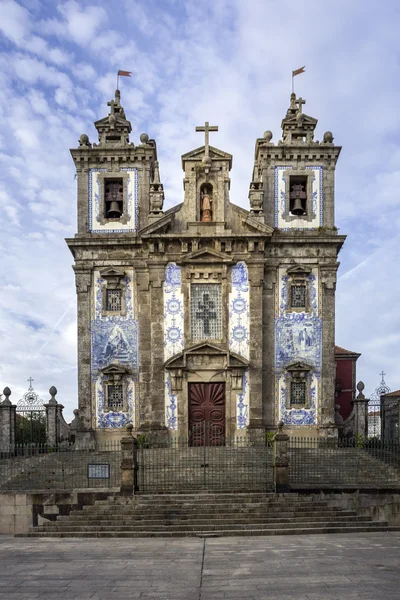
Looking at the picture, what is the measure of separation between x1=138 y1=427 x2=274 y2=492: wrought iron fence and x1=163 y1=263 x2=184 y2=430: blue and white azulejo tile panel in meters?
2.65

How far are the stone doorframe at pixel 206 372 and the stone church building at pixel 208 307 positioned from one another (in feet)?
0.14

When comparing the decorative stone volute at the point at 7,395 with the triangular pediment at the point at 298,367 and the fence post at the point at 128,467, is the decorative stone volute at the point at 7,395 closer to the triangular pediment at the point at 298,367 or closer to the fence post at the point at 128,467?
the fence post at the point at 128,467

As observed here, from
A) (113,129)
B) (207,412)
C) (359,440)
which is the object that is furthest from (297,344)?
(113,129)

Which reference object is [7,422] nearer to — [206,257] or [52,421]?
[52,421]

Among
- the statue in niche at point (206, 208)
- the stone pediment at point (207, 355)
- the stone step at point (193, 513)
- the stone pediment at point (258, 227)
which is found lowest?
the stone step at point (193, 513)

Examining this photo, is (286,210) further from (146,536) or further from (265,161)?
(146,536)

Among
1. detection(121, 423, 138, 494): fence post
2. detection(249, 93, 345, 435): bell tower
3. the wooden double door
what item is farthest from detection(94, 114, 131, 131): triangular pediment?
detection(121, 423, 138, 494): fence post

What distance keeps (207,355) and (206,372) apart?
70cm

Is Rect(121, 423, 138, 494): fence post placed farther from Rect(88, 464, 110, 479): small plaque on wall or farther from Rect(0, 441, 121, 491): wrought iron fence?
Rect(88, 464, 110, 479): small plaque on wall

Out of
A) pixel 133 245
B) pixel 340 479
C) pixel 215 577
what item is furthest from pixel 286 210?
pixel 215 577

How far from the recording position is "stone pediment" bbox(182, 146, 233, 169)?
26875 millimetres

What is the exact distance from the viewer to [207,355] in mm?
25547

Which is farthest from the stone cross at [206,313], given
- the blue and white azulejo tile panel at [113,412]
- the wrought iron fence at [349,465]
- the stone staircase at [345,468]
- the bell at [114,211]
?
the stone staircase at [345,468]

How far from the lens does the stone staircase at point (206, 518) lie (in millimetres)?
15688
